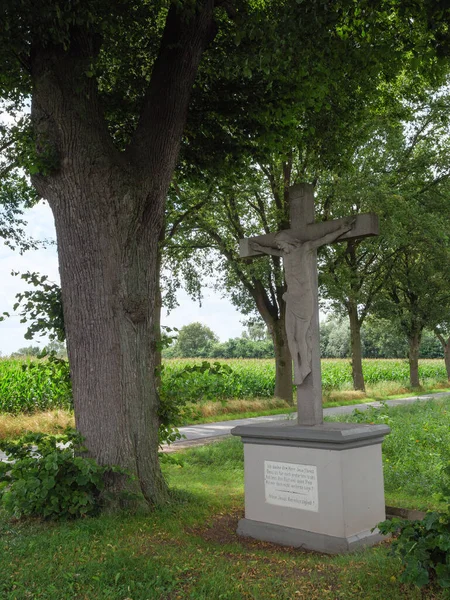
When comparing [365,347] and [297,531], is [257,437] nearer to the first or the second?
[297,531]

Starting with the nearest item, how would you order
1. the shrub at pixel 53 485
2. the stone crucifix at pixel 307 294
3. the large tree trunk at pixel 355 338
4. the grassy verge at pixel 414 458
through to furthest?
the shrub at pixel 53 485 → the stone crucifix at pixel 307 294 → the grassy verge at pixel 414 458 → the large tree trunk at pixel 355 338

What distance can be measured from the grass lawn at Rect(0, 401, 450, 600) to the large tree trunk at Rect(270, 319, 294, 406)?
13592 millimetres

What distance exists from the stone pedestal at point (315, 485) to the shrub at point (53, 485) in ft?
5.37

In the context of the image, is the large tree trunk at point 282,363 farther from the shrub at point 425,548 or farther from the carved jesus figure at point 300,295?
the shrub at point 425,548

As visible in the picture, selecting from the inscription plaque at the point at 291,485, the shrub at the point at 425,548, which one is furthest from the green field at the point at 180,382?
the shrub at the point at 425,548

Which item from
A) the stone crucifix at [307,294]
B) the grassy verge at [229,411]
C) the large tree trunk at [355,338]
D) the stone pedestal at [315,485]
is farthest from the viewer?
the large tree trunk at [355,338]

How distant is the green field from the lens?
7.31m

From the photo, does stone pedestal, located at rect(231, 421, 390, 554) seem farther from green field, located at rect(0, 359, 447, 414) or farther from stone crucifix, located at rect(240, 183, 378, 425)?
green field, located at rect(0, 359, 447, 414)

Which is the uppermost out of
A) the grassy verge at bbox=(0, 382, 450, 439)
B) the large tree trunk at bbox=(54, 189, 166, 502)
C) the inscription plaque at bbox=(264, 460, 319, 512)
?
the large tree trunk at bbox=(54, 189, 166, 502)

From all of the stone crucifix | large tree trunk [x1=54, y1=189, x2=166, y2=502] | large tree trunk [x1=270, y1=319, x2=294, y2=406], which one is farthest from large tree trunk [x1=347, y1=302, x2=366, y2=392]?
large tree trunk [x1=54, y1=189, x2=166, y2=502]

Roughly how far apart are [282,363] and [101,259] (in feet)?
50.2

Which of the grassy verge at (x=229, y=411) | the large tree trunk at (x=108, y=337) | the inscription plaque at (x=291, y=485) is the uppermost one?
the large tree trunk at (x=108, y=337)

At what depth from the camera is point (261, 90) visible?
8656 millimetres

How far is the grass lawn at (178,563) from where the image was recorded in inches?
168
